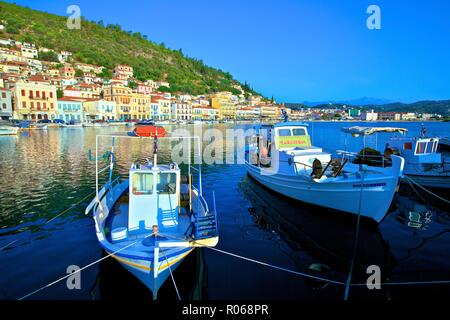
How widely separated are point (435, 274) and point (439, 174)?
1183 centimetres

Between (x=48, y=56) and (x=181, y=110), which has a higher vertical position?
(x=48, y=56)

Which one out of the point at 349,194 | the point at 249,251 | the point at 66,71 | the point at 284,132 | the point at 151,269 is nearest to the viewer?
the point at 151,269

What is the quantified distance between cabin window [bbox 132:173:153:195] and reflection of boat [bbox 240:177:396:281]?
571 centimetres

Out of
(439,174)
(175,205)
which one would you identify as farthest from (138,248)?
(439,174)

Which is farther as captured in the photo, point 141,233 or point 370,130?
point 370,130

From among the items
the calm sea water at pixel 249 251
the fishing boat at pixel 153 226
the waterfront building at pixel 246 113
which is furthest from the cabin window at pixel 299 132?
the waterfront building at pixel 246 113

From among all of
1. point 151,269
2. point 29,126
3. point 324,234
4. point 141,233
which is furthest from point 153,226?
point 29,126

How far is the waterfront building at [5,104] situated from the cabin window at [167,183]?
85.8 meters

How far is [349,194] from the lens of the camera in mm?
12523

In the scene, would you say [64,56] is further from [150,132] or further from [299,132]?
[150,132]

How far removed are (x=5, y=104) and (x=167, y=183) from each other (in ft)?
288

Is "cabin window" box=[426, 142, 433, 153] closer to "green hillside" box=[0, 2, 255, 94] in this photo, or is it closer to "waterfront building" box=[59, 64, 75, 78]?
"waterfront building" box=[59, 64, 75, 78]

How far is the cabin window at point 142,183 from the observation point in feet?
30.7
